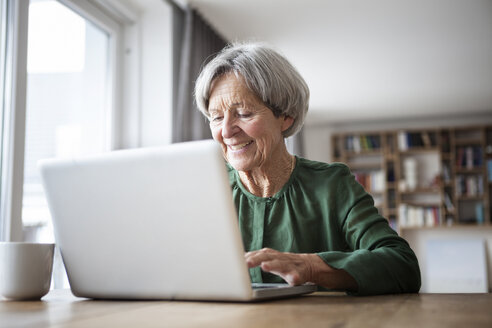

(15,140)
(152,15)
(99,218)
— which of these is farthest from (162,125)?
(99,218)

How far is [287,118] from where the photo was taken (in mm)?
1440

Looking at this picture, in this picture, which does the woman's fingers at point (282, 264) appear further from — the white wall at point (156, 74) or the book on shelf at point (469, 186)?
the book on shelf at point (469, 186)

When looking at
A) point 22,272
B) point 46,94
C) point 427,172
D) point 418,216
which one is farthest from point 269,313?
point 427,172

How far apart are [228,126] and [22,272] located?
613mm

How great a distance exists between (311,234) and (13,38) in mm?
1703

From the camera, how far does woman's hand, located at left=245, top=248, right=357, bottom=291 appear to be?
838 mm

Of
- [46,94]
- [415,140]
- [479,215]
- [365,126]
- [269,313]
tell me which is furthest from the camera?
[365,126]

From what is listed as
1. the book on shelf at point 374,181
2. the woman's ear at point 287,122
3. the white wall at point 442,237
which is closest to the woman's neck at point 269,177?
the woman's ear at point 287,122

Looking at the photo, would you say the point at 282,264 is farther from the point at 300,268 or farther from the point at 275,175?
the point at 275,175

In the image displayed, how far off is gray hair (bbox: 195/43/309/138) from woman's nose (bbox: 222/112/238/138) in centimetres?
9

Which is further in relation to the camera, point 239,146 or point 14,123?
point 14,123

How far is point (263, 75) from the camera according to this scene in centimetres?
129

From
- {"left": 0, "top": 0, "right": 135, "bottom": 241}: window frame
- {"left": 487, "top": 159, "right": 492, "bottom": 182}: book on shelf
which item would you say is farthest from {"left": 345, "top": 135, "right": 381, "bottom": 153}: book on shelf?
{"left": 0, "top": 0, "right": 135, "bottom": 241}: window frame

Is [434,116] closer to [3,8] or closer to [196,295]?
[3,8]
